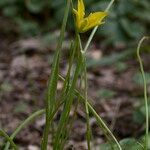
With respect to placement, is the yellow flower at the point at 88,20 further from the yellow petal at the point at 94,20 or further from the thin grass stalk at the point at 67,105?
the thin grass stalk at the point at 67,105

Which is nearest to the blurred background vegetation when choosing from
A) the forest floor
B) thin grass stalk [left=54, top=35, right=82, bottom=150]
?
the forest floor

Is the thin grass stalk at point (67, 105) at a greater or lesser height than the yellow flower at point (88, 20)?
lesser

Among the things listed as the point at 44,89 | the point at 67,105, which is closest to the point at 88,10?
the point at 44,89

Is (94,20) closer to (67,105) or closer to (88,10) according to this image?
(67,105)

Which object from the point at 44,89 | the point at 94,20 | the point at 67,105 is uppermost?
the point at 94,20

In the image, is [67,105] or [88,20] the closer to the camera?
[88,20]

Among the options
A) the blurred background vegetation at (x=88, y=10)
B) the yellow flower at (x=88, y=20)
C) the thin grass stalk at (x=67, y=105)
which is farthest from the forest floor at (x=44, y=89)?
the yellow flower at (x=88, y=20)

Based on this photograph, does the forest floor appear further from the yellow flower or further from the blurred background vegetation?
the yellow flower

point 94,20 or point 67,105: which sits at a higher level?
point 94,20
